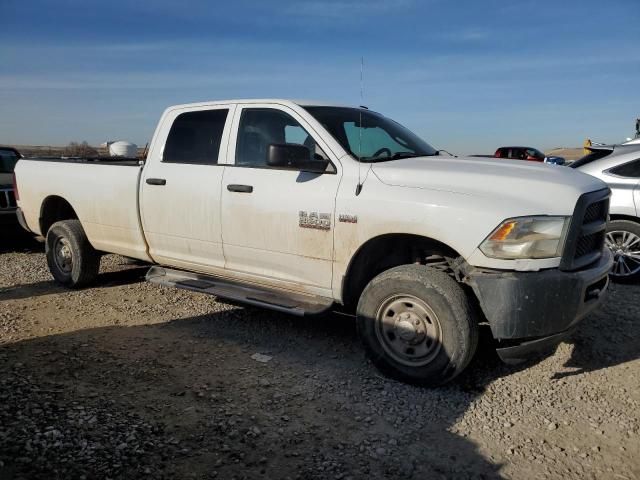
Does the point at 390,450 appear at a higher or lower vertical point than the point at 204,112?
lower

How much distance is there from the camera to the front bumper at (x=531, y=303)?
130 inches

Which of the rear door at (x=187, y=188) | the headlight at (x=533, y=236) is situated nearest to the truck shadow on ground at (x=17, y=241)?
the rear door at (x=187, y=188)

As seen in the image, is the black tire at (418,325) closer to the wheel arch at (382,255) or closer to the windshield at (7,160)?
the wheel arch at (382,255)

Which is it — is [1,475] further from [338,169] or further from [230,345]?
[338,169]

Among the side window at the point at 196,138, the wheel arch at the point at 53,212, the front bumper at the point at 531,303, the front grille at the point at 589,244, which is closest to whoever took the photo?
the front bumper at the point at 531,303

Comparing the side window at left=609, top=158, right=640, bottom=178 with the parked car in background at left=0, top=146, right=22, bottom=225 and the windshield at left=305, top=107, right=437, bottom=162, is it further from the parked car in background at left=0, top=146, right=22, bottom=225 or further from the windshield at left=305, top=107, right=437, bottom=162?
the parked car in background at left=0, top=146, right=22, bottom=225

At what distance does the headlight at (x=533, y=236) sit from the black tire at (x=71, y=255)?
4.85 metres

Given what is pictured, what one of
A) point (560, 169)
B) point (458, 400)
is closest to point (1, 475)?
point (458, 400)

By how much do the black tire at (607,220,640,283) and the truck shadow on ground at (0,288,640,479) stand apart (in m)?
1.62

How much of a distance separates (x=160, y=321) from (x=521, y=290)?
3439mm

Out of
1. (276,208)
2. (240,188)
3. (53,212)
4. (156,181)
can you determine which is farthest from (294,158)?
(53,212)

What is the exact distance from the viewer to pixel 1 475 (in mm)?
2639

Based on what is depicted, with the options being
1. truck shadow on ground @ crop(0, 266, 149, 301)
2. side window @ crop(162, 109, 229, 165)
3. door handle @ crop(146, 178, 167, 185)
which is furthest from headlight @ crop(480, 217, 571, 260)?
truck shadow on ground @ crop(0, 266, 149, 301)

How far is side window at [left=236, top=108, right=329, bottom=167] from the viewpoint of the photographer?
15.1 ft
